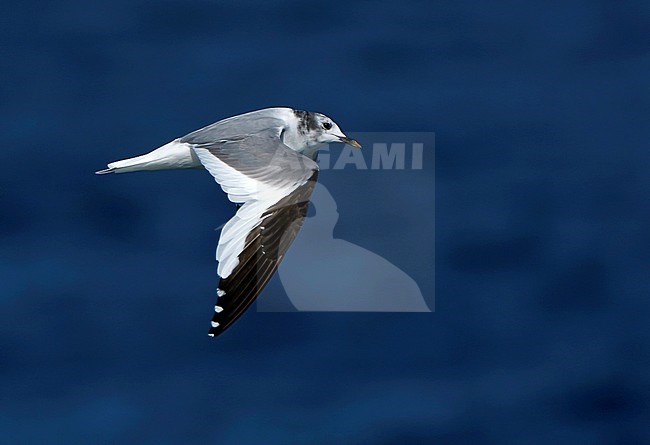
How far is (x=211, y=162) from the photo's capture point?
33.2ft

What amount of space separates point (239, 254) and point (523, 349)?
4.06m

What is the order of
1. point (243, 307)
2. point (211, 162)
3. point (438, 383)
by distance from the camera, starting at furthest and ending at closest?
point (438, 383) → point (211, 162) → point (243, 307)

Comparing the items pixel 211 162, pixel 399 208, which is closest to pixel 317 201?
pixel 399 208

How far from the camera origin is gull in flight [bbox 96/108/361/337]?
30.7 ft

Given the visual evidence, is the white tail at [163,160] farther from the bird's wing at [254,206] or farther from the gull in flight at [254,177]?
the bird's wing at [254,206]

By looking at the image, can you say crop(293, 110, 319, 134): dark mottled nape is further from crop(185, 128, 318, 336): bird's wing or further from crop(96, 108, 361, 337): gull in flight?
crop(185, 128, 318, 336): bird's wing

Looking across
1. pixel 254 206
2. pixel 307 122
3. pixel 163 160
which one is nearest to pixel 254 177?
pixel 254 206

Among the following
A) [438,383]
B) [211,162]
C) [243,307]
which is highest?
[211,162]

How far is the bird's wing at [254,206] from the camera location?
9.30 m

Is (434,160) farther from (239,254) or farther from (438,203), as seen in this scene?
(239,254)

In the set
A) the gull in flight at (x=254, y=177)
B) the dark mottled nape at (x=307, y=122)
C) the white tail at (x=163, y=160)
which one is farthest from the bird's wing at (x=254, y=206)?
the dark mottled nape at (x=307, y=122)

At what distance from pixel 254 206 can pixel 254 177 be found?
22cm

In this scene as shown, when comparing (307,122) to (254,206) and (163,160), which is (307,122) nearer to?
(163,160)

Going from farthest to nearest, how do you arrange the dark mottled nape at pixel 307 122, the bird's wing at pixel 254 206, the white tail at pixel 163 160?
the dark mottled nape at pixel 307 122
the white tail at pixel 163 160
the bird's wing at pixel 254 206
